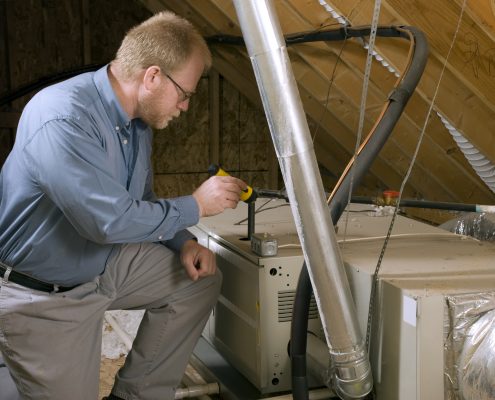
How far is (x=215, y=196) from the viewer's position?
1.63 m

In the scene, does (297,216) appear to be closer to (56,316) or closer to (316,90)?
(56,316)

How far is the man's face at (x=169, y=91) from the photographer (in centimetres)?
161

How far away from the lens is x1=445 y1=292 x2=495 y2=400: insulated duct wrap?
1.27 metres

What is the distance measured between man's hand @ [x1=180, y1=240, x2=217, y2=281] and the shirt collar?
40 cm

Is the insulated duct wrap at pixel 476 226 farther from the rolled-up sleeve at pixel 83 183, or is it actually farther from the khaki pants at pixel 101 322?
the rolled-up sleeve at pixel 83 183

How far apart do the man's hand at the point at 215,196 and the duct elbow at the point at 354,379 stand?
49 centimetres

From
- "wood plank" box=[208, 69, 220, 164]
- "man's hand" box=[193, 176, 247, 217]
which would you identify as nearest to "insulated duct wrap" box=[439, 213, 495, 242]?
"man's hand" box=[193, 176, 247, 217]

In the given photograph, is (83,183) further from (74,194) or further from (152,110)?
(152,110)

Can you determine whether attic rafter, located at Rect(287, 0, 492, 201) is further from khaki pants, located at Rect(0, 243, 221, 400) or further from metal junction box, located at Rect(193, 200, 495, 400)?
khaki pants, located at Rect(0, 243, 221, 400)

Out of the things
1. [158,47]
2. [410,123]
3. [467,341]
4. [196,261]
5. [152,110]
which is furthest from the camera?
[410,123]

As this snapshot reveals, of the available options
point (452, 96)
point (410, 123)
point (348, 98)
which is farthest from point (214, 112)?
point (452, 96)

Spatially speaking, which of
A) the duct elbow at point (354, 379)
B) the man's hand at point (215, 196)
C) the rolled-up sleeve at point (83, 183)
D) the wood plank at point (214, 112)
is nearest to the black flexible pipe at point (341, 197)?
the duct elbow at point (354, 379)

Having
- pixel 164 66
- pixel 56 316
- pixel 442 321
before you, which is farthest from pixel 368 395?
pixel 164 66

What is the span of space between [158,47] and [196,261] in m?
0.61
